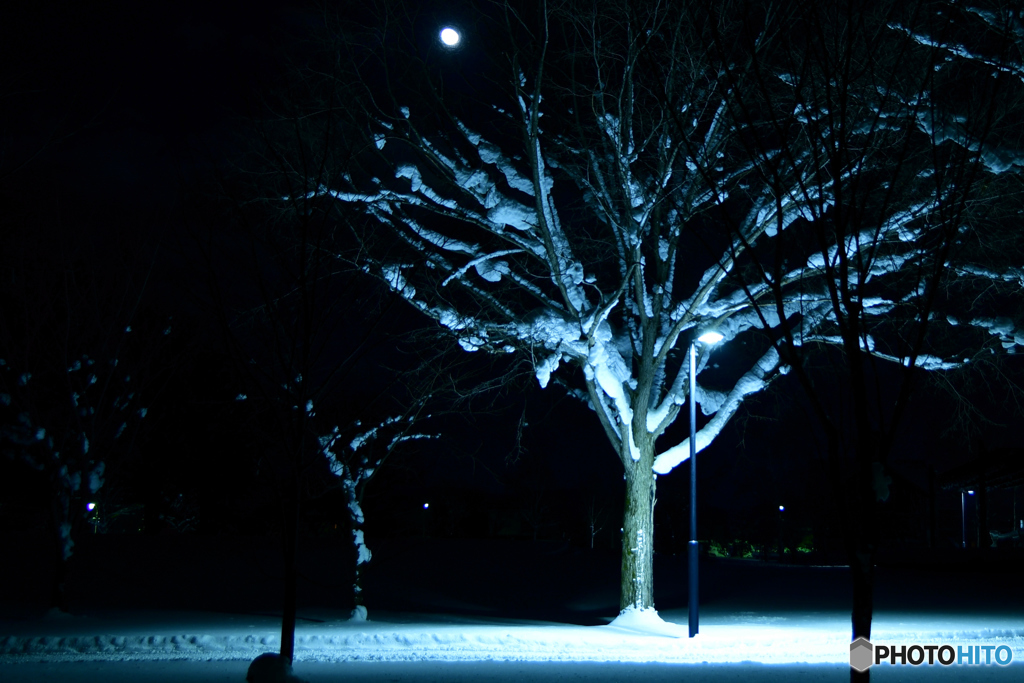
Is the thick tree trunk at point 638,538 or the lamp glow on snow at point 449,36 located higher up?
the lamp glow on snow at point 449,36

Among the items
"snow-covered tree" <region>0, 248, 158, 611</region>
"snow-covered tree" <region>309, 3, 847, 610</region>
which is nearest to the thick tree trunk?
"snow-covered tree" <region>309, 3, 847, 610</region>

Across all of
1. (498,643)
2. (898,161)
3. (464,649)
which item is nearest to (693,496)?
(498,643)

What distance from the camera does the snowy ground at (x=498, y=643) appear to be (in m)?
10.1

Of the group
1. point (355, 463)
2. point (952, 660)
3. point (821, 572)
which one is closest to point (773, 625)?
point (952, 660)

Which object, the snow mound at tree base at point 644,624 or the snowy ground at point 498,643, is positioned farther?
the snow mound at tree base at point 644,624

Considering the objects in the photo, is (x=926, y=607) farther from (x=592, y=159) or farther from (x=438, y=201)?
(x=438, y=201)

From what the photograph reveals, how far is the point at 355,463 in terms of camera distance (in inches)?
782

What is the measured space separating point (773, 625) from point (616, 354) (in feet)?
21.4

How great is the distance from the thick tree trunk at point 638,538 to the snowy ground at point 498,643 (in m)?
0.66

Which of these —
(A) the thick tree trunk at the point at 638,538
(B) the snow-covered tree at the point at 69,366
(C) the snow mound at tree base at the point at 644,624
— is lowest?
(C) the snow mound at tree base at the point at 644,624

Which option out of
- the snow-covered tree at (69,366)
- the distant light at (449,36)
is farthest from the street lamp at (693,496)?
the snow-covered tree at (69,366)

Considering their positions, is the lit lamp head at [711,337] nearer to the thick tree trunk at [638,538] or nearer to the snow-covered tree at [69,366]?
the thick tree trunk at [638,538]

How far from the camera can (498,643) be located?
14117 millimetres

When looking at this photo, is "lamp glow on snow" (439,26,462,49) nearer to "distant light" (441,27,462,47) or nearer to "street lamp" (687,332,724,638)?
"distant light" (441,27,462,47)
